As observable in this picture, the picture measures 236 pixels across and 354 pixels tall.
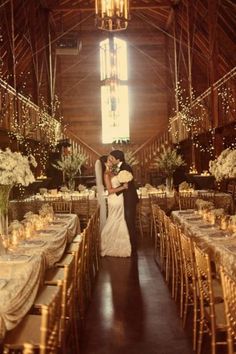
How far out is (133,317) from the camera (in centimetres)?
536

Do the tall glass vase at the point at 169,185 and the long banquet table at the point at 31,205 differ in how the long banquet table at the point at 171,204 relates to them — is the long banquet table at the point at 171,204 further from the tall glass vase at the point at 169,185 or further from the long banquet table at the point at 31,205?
the long banquet table at the point at 31,205

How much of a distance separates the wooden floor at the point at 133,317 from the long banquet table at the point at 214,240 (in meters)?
0.78

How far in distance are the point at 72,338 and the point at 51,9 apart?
14984 millimetres

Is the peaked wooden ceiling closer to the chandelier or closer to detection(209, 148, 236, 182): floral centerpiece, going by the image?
the chandelier

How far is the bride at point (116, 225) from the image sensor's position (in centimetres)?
855

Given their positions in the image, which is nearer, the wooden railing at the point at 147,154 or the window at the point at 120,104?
the wooden railing at the point at 147,154

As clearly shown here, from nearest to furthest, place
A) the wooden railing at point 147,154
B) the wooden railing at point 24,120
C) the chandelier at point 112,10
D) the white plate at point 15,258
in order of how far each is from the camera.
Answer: the white plate at point 15,258 → the chandelier at point 112,10 → the wooden railing at point 24,120 → the wooden railing at point 147,154

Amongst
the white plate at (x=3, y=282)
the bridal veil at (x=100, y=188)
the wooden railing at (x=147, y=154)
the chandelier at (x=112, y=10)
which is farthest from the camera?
the wooden railing at (x=147, y=154)

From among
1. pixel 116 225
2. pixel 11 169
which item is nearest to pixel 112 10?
pixel 116 225

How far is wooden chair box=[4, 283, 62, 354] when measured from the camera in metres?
2.64

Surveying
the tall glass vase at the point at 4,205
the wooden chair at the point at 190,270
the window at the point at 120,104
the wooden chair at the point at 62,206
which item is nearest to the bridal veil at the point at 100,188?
the wooden chair at the point at 62,206

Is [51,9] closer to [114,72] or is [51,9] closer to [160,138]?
[114,72]

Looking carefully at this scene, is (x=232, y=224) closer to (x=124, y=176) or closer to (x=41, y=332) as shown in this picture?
(x=124, y=176)

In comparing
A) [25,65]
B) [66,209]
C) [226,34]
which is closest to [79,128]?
[25,65]
